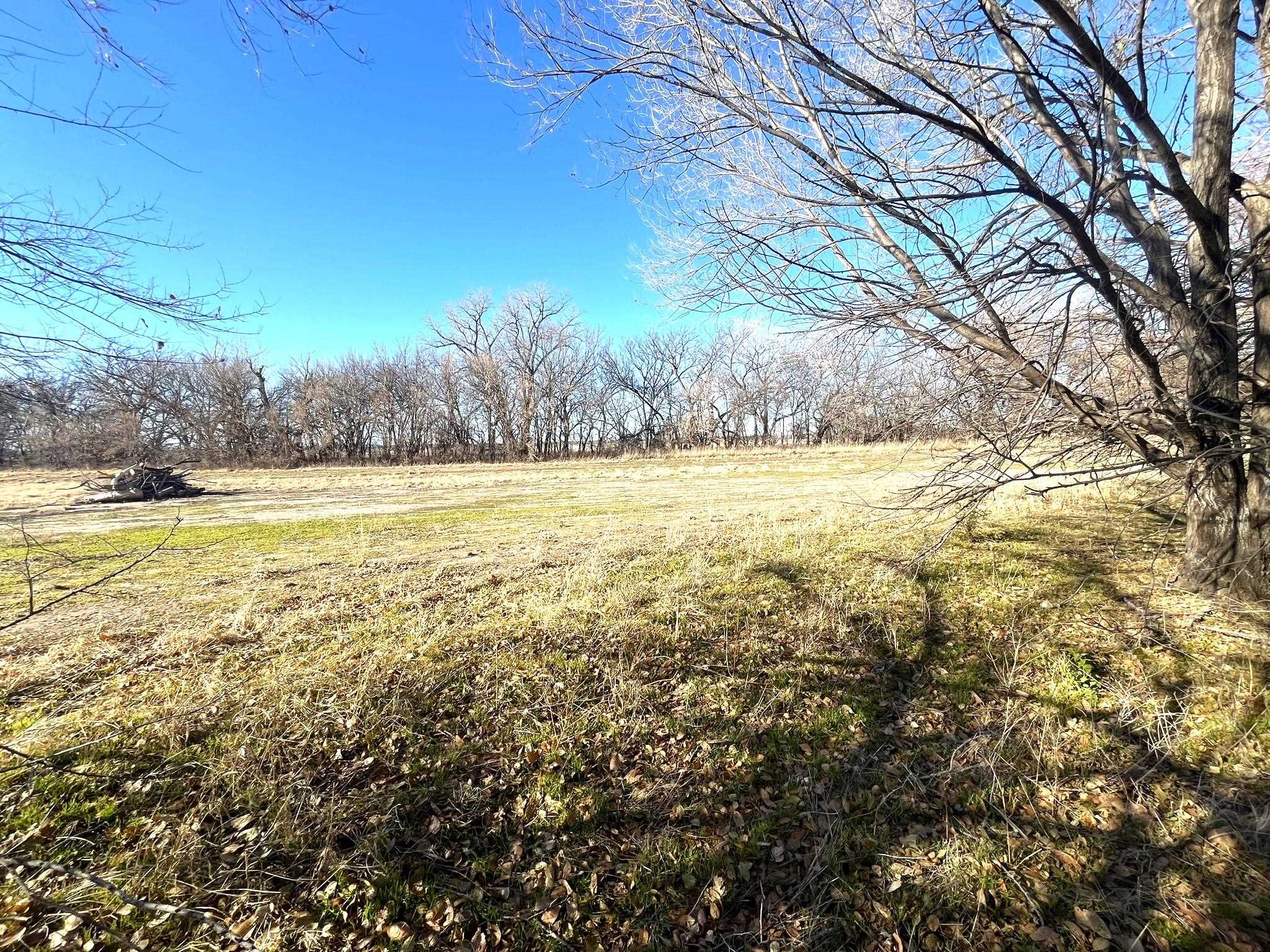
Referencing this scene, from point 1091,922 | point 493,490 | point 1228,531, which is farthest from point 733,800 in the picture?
point 493,490

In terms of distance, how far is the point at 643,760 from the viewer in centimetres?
360

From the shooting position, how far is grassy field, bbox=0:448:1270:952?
2605 mm

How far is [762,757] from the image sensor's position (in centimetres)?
369

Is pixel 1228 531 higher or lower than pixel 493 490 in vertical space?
higher

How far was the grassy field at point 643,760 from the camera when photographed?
8.55 feet

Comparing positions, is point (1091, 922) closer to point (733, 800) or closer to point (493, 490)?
point (733, 800)

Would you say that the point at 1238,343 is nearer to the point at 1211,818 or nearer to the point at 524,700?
the point at 1211,818

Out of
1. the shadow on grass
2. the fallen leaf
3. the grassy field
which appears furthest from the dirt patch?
the fallen leaf

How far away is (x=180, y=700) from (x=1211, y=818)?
266 inches

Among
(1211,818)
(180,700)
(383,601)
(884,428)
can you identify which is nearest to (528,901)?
(180,700)

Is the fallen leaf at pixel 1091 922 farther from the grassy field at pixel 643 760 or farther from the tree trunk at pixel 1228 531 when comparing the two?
the tree trunk at pixel 1228 531

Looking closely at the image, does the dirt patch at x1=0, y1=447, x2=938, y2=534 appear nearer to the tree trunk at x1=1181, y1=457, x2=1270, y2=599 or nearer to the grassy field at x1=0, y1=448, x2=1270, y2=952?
the grassy field at x1=0, y1=448, x2=1270, y2=952

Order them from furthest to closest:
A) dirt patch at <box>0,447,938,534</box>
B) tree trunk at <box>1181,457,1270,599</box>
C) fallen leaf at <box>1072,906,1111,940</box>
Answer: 1. dirt patch at <box>0,447,938,534</box>
2. tree trunk at <box>1181,457,1270,599</box>
3. fallen leaf at <box>1072,906,1111,940</box>

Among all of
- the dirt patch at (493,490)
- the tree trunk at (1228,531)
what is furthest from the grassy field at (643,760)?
the dirt patch at (493,490)
